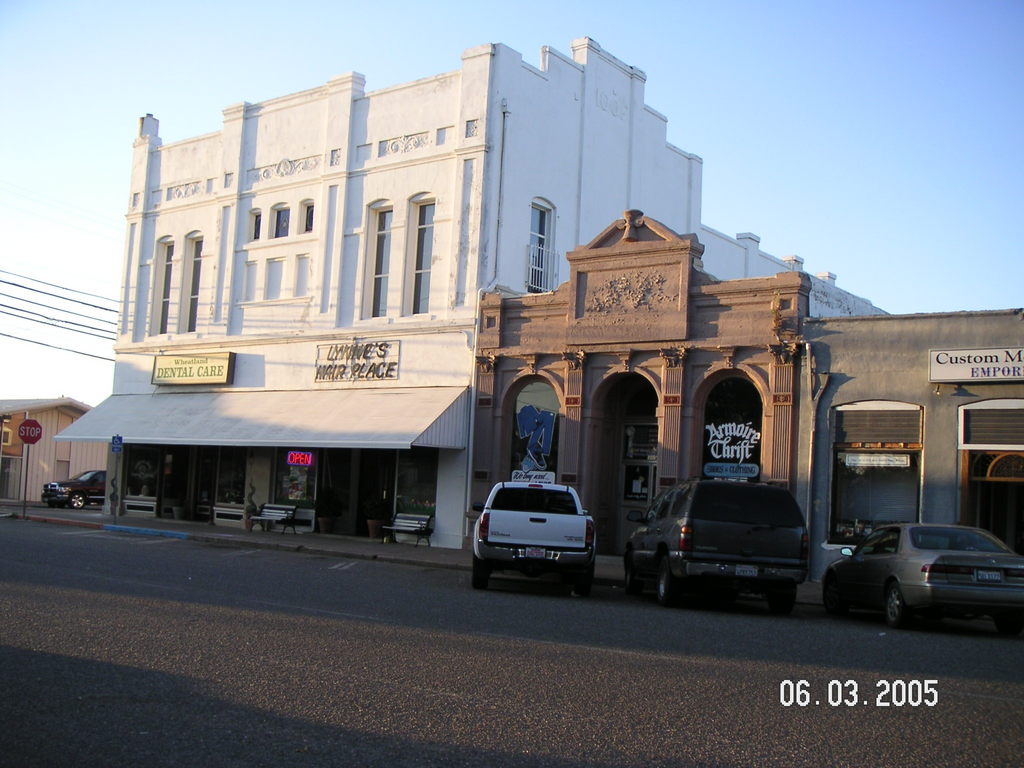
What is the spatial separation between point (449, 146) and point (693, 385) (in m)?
8.86

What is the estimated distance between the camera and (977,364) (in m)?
20.0

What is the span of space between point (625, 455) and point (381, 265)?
8.34m

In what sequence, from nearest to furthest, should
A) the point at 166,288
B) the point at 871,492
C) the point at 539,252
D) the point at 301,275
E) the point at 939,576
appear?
the point at 939,576
the point at 871,492
the point at 539,252
the point at 301,275
the point at 166,288

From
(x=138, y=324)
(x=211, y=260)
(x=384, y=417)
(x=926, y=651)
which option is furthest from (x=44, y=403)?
(x=926, y=651)

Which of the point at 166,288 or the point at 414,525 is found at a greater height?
the point at 166,288

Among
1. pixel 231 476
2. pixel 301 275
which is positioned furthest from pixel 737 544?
pixel 231 476

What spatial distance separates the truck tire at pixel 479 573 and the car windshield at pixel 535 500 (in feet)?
3.19

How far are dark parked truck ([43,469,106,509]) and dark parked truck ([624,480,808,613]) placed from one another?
108 feet

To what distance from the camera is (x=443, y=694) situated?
8203mm

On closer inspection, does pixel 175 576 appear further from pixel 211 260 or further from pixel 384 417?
pixel 211 260

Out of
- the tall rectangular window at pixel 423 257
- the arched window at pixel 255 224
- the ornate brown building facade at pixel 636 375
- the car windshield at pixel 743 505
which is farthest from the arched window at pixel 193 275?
the car windshield at pixel 743 505

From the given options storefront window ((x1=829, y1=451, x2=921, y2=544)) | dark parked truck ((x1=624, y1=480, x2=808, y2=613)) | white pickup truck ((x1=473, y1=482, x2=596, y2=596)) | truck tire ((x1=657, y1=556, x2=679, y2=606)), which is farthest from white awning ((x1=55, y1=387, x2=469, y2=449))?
dark parked truck ((x1=624, y1=480, x2=808, y2=613))

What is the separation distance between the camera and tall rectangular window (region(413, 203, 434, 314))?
27.9m

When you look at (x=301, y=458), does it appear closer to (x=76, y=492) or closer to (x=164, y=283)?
(x=164, y=283)
